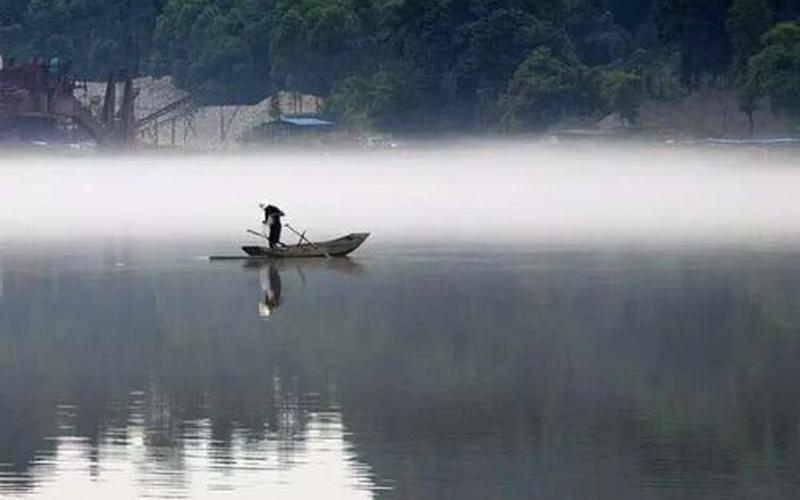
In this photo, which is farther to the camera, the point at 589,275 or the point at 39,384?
the point at 589,275

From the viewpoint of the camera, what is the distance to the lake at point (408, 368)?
33781mm

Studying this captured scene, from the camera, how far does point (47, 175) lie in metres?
176

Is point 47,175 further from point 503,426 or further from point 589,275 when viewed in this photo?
point 503,426

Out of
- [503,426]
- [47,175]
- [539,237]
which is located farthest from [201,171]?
[503,426]

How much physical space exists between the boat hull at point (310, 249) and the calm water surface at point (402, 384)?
4.19 metres

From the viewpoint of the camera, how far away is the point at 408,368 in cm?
4441

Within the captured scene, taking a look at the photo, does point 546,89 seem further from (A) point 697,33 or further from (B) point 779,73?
(B) point 779,73

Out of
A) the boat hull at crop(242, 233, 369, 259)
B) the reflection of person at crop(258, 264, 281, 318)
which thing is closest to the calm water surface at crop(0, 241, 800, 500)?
the reflection of person at crop(258, 264, 281, 318)

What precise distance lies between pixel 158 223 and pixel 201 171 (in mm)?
88489

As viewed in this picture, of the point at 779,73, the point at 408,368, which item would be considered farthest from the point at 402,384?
the point at 779,73

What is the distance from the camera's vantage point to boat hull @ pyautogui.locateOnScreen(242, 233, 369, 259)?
234ft

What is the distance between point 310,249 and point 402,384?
29.5 metres

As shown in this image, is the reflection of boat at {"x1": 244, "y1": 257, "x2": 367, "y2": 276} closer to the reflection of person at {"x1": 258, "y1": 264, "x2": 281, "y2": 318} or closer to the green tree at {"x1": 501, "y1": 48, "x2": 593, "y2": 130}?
the reflection of person at {"x1": 258, "y1": 264, "x2": 281, "y2": 318}

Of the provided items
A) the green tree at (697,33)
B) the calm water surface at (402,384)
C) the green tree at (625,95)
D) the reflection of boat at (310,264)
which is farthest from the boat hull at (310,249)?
the green tree at (697,33)
